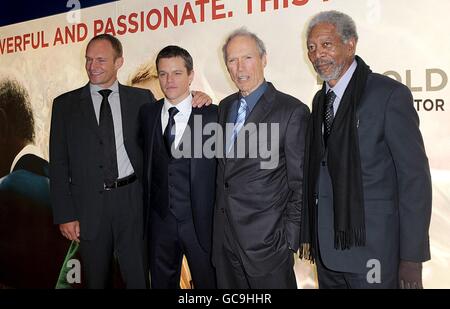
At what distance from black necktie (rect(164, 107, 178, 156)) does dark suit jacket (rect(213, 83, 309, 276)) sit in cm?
42

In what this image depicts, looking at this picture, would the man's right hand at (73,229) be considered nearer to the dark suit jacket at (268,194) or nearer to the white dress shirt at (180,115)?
the white dress shirt at (180,115)

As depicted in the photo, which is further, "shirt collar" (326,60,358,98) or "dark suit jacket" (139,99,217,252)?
"dark suit jacket" (139,99,217,252)

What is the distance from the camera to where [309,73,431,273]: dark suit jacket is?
2.09 metres

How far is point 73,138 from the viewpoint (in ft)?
10.6

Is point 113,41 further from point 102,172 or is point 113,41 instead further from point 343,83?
point 343,83

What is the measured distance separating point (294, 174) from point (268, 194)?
17cm

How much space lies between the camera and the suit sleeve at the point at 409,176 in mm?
2084

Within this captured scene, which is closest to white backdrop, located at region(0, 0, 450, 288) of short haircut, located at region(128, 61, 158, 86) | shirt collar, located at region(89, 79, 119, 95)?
short haircut, located at region(128, 61, 158, 86)

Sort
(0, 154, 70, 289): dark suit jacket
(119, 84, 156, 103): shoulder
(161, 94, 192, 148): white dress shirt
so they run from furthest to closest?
1. (0, 154, 70, 289): dark suit jacket
2. (119, 84, 156, 103): shoulder
3. (161, 94, 192, 148): white dress shirt

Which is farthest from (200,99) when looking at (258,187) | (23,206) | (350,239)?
(23,206)

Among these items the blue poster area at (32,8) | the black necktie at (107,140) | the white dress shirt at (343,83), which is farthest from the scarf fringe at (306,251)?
the blue poster area at (32,8)

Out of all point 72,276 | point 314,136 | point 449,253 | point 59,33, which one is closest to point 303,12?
point 314,136

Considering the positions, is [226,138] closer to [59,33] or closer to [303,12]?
[303,12]

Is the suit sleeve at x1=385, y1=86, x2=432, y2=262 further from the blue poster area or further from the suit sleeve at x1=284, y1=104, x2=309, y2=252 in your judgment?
the blue poster area
